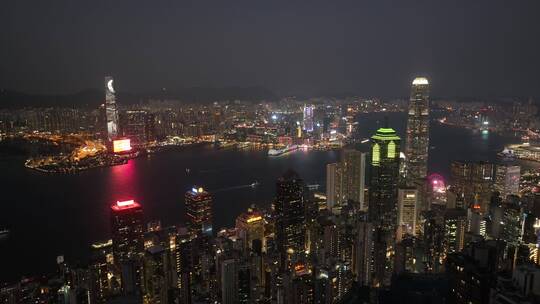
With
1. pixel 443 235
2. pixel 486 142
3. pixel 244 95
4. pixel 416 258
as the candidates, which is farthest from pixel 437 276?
pixel 244 95

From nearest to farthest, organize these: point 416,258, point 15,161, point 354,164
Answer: point 416,258 → point 354,164 → point 15,161

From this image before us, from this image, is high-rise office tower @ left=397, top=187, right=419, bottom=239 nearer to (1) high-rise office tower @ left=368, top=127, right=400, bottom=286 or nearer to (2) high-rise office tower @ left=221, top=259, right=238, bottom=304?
(1) high-rise office tower @ left=368, top=127, right=400, bottom=286

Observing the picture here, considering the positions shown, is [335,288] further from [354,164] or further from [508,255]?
[354,164]

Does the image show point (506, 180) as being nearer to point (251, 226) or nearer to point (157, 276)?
point (251, 226)

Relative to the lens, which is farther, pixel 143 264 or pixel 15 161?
pixel 15 161

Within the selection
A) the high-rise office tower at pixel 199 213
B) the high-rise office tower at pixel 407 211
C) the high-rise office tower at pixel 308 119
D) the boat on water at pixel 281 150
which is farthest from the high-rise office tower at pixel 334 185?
the high-rise office tower at pixel 308 119

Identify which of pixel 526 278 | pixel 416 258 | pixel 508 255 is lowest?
pixel 416 258
